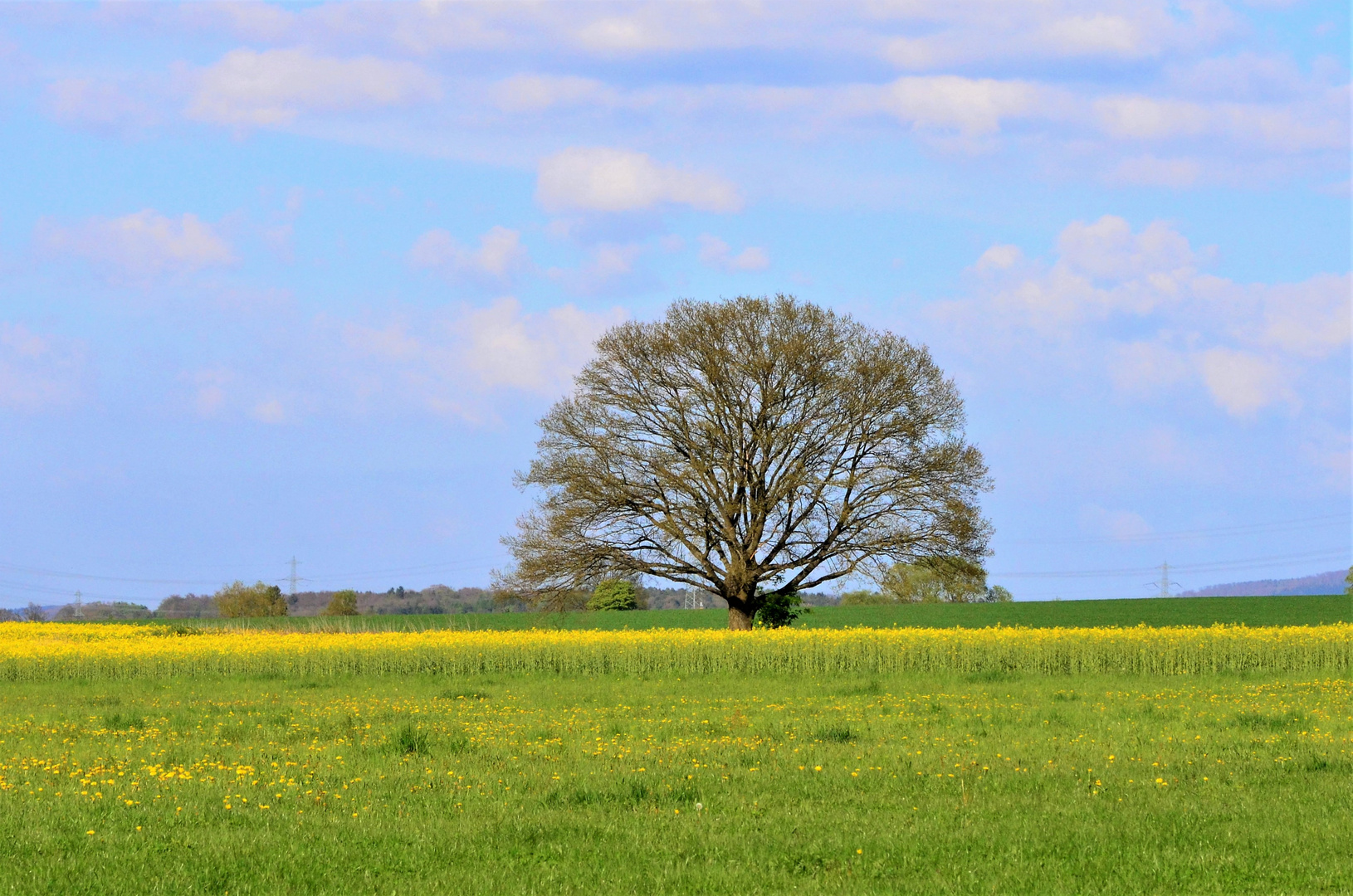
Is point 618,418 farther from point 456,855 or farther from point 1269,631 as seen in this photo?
point 456,855

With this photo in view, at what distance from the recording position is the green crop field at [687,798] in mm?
8117

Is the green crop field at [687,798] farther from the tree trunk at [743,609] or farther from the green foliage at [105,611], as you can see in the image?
the green foliage at [105,611]

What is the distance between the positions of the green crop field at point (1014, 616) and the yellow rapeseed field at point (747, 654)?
Answer: 66.5ft

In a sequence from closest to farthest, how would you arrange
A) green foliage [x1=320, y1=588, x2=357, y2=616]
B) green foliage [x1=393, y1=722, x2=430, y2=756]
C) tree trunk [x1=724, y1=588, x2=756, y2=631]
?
green foliage [x1=393, y1=722, x2=430, y2=756] < tree trunk [x1=724, y1=588, x2=756, y2=631] < green foliage [x1=320, y1=588, x2=357, y2=616]

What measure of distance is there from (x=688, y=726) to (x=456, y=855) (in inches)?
294

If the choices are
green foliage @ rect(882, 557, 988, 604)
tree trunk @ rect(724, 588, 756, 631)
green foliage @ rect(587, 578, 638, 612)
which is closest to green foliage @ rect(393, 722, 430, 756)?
A: tree trunk @ rect(724, 588, 756, 631)

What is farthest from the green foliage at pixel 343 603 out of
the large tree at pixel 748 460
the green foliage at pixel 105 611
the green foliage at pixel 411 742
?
the green foliage at pixel 411 742

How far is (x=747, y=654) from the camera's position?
2644 centimetres

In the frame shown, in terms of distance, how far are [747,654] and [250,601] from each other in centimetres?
6199

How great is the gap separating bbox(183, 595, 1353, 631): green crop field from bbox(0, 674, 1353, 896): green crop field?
33.6 metres

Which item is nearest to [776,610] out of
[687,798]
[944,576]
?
[944,576]

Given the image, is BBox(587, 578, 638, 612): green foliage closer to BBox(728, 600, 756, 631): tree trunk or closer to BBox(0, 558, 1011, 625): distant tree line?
BBox(0, 558, 1011, 625): distant tree line

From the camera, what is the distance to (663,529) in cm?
3525

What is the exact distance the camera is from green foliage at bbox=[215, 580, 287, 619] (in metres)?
79.2
